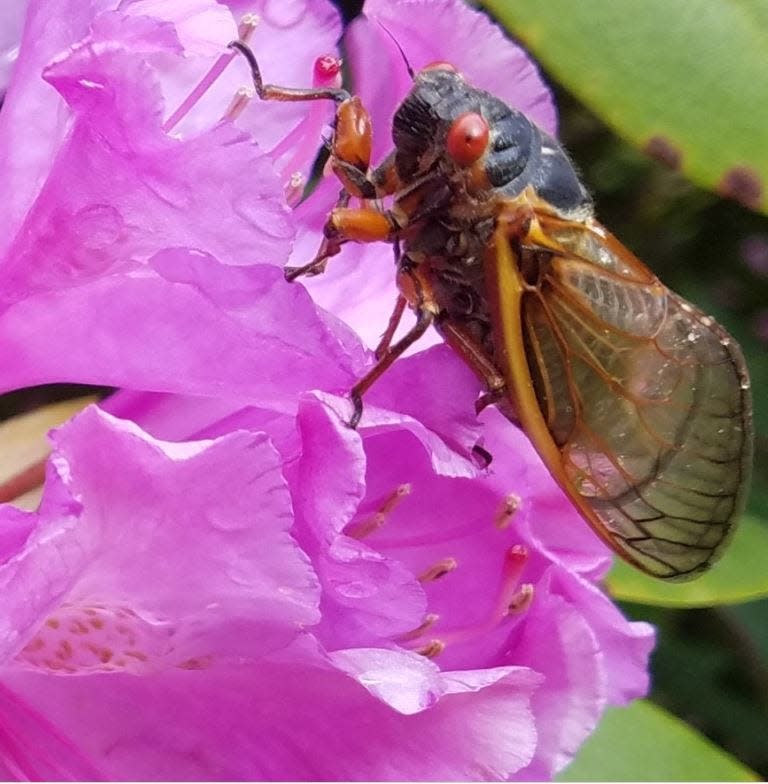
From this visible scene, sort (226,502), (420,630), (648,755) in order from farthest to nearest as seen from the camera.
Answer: (648,755) < (420,630) < (226,502)

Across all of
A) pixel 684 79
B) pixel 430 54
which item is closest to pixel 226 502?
pixel 430 54

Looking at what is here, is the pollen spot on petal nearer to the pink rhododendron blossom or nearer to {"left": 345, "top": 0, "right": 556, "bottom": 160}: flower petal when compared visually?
the pink rhododendron blossom

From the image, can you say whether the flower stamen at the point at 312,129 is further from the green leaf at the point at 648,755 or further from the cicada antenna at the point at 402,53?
the green leaf at the point at 648,755

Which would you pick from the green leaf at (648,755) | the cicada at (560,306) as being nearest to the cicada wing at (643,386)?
the cicada at (560,306)

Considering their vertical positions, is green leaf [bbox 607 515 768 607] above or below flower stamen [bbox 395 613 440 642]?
below

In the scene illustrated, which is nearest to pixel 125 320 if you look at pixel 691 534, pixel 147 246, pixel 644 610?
pixel 147 246

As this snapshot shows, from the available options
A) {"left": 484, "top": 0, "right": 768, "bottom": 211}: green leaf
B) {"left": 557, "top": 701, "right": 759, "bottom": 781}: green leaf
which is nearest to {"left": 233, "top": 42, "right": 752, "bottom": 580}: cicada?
{"left": 484, "top": 0, "right": 768, "bottom": 211}: green leaf

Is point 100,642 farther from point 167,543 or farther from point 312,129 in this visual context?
point 312,129
